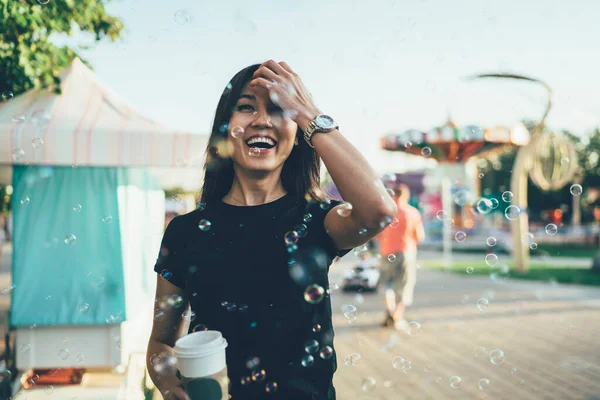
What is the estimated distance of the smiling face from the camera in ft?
4.25

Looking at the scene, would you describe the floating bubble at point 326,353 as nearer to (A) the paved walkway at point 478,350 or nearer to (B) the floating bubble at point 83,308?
(A) the paved walkway at point 478,350

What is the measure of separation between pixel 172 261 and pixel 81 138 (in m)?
2.34

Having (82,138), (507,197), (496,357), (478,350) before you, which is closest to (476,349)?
(478,350)

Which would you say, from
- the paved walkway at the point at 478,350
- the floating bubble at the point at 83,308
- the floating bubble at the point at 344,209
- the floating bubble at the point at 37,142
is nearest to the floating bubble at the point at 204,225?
the floating bubble at the point at 344,209

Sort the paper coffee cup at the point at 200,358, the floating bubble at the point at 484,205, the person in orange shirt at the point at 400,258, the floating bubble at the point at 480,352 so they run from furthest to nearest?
the person in orange shirt at the point at 400,258 < the floating bubble at the point at 480,352 < the floating bubble at the point at 484,205 < the paper coffee cup at the point at 200,358

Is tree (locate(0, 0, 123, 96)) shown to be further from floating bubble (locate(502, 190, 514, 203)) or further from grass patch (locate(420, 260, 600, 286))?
grass patch (locate(420, 260, 600, 286))

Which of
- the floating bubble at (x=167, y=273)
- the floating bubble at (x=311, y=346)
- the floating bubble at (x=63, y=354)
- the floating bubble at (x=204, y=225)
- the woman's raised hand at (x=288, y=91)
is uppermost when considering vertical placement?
the woman's raised hand at (x=288, y=91)

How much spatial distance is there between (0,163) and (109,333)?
4.64 feet

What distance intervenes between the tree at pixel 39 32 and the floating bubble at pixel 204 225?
2.08 m

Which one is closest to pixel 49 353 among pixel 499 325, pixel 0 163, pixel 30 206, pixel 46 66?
pixel 30 206

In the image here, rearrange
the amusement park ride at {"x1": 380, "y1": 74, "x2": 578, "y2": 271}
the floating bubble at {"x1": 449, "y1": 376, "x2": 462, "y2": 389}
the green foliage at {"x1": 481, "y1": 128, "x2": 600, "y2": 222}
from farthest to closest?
the green foliage at {"x1": 481, "y1": 128, "x2": 600, "y2": 222} < the amusement park ride at {"x1": 380, "y1": 74, "x2": 578, "y2": 271} < the floating bubble at {"x1": 449, "y1": 376, "x2": 462, "y2": 389}

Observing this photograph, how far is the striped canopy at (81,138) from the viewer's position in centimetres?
318

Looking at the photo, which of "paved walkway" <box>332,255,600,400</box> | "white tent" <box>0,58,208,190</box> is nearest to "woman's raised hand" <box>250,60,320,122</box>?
"paved walkway" <box>332,255,600,400</box>

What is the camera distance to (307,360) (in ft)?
3.85
